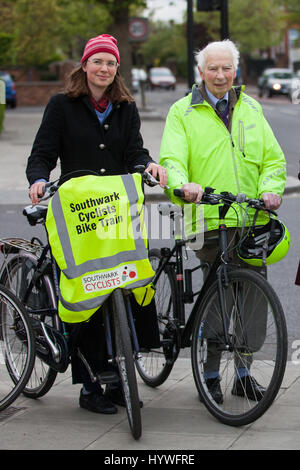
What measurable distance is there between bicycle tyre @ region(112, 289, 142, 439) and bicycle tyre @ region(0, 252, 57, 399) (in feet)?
A: 1.72

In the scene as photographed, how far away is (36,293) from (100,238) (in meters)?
0.75

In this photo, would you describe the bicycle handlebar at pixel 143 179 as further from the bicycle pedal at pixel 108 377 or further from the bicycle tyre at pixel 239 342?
the bicycle pedal at pixel 108 377

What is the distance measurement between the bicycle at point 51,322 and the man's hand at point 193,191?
0.55ft

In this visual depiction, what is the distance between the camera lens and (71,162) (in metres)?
4.77

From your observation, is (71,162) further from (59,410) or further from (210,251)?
(59,410)

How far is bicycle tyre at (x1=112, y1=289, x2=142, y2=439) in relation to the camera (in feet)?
13.4

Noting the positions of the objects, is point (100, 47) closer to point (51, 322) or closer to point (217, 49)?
point (217, 49)

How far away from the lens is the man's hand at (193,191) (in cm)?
430

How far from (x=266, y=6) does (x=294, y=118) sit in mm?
48541

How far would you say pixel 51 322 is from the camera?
4.73 meters

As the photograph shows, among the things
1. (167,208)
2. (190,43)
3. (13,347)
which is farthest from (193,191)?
(190,43)

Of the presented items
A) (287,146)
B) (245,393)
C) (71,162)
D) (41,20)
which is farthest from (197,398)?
(41,20)

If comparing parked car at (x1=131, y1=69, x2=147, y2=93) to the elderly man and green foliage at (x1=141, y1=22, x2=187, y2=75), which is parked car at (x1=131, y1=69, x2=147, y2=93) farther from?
green foliage at (x1=141, y1=22, x2=187, y2=75)

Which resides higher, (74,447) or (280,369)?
(280,369)
